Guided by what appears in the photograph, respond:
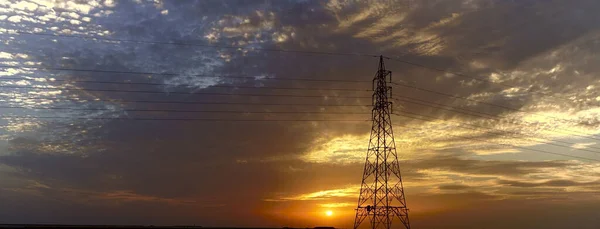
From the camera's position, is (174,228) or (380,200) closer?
(380,200)

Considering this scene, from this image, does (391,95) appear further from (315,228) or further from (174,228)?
(174,228)

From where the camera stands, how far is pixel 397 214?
3137 inches

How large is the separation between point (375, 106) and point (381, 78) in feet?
16.2

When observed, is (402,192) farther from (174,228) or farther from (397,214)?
(174,228)

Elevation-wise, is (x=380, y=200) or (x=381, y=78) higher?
(x=381, y=78)

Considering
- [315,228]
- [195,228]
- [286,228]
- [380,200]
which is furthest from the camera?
[195,228]

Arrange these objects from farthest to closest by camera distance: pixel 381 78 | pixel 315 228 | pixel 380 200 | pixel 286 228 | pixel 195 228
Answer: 1. pixel 195 228
2. pixel 286 228
3. pixel 315 228
4. pixel 381 78
5. pixel 380 200

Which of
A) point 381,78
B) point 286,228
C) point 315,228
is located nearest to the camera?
point 381,78

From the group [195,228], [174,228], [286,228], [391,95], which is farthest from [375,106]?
[174,228]

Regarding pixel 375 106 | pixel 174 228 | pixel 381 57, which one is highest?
pixel 381 57

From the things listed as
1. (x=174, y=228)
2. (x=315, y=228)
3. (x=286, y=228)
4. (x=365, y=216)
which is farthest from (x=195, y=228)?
→ (x=365, y=216)

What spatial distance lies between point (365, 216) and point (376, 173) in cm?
725

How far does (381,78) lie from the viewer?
85.2 metres

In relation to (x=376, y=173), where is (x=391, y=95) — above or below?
above
